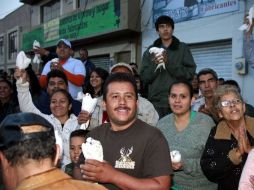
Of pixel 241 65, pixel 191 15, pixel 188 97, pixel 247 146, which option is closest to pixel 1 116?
pixel 188 97

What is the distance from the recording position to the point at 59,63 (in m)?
5.51

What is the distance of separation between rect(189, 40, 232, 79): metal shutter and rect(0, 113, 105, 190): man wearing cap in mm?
7188

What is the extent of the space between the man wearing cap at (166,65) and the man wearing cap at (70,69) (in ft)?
3.49

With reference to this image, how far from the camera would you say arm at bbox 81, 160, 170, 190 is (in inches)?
79.7

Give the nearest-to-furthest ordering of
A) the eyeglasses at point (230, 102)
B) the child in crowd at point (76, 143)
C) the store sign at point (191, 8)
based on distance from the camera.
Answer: the eyeglasses at point (230, 102), the child in crowd at point (76, 143), the store sign at point (191, 8)

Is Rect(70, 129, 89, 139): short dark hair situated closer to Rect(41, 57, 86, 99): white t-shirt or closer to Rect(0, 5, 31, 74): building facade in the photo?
Rect(41, 57, 86, 99): white t-shirt

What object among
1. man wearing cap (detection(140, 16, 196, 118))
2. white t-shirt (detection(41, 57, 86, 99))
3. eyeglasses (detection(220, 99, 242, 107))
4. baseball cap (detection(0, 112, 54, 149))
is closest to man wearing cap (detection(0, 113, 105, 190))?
baseball cap (detection(0, 112, 54, 149))

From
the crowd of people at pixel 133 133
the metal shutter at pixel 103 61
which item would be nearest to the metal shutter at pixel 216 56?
the crowd of people at pixel 133 133

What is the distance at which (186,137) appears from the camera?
10.9 feet

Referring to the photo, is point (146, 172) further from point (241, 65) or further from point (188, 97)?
point (241, 65)

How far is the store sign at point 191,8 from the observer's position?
7.98 metres

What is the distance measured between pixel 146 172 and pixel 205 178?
1266 mm

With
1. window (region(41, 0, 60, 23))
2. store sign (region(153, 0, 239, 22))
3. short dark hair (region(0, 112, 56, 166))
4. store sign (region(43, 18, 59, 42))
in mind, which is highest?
window (region(41, 0, 60, 23))

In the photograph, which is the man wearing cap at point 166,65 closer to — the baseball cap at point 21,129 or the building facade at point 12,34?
the baseball cap at point 21,129
